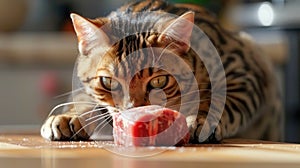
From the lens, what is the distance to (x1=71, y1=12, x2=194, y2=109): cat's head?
3.02 ft

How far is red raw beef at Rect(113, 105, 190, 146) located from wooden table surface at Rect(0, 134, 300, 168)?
0.03m

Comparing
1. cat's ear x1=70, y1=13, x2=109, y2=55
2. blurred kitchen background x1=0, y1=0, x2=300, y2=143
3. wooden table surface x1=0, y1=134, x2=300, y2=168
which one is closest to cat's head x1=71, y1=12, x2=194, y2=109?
cat's ear x1=70, y1=13, x2=109, y2=55

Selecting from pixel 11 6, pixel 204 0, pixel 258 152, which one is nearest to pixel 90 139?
pixel 258 152

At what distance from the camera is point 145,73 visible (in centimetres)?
92

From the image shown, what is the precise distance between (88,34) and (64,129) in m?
0.14

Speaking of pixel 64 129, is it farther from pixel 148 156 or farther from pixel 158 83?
pixel 148 156

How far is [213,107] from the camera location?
39.0 inches

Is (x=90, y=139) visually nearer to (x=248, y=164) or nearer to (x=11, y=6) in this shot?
(x=248, y=164)

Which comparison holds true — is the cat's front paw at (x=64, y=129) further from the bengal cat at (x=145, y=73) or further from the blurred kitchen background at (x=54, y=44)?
the blurred kitchen background at (x=54, y=44)

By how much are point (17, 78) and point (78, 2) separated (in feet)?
1.53

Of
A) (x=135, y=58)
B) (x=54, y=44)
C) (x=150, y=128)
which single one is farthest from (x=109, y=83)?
(x=54, y=44)

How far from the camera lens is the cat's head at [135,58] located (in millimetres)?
920

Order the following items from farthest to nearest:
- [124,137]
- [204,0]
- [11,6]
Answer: [11,6] → [204,0] → [124,137]

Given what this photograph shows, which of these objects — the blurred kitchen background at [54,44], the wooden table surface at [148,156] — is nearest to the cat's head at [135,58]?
the wooden table surface at [148,156]
